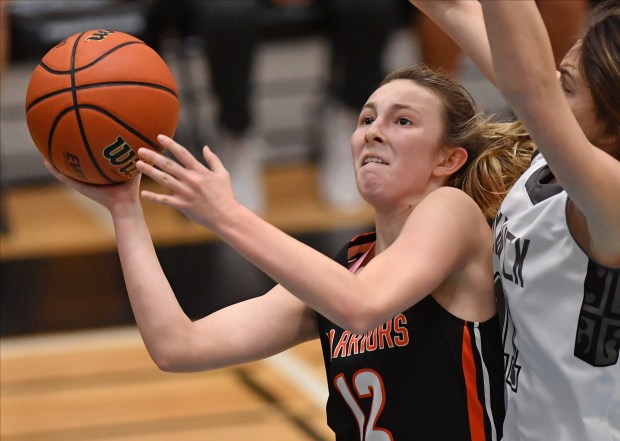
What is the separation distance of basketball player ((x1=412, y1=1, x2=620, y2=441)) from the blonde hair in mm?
125

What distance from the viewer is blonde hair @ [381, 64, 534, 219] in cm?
243

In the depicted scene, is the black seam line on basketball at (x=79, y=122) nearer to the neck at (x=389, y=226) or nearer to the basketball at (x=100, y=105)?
the basketball at (x=100, y=105)

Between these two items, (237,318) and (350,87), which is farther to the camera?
(350,87)

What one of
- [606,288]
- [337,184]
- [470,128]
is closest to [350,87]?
[337,184]

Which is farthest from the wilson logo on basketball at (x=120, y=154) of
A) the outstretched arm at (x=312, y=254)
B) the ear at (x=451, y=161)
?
the ear at (x=451, y=161)

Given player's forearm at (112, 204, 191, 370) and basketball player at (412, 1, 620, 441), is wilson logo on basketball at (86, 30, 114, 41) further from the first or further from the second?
basketball player at (412, 1, 620, 441)

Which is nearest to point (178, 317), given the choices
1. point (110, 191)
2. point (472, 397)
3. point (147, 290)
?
point (147, 290)

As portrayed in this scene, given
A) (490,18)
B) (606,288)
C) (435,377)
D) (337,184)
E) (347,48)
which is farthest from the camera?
(337,184)

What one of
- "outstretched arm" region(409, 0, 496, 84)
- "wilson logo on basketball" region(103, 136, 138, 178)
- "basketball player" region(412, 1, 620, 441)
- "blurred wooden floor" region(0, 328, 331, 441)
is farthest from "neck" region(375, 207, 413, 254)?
"blurred wooden floor" region(0, 328, 331, 441)

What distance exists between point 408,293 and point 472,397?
0.34m

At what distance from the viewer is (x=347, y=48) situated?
21.0 ft

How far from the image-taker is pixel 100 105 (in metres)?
2.34

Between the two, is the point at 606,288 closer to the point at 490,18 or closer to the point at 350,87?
the point at 490,18

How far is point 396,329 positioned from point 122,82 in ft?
2.58
